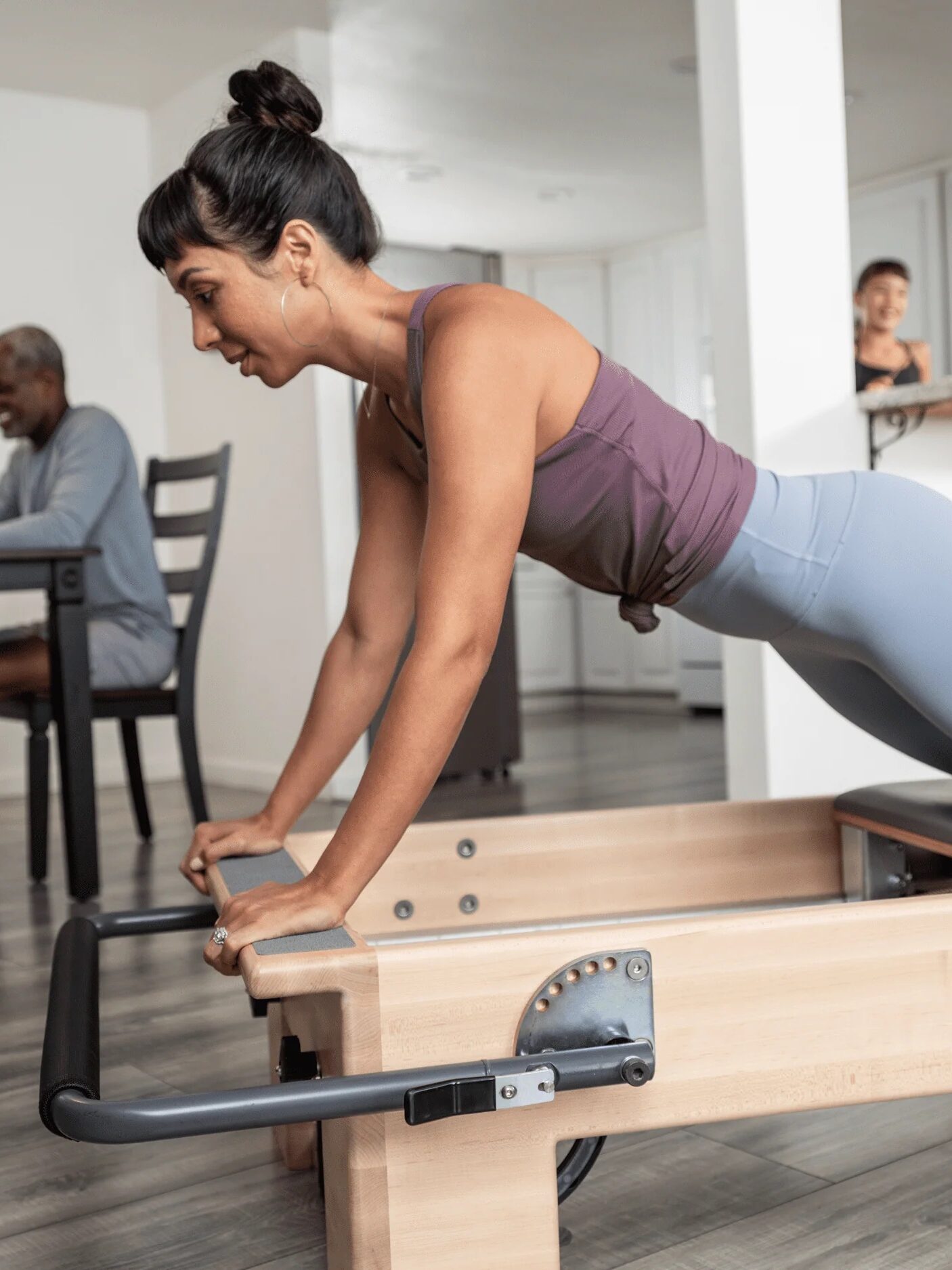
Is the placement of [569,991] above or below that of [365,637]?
below

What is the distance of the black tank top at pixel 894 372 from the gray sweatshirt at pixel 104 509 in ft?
6.90

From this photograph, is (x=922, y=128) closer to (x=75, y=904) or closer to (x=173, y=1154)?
(x=75, y=904)

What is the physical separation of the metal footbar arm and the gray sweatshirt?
92.3 inches

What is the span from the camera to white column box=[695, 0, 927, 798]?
2.56 meters

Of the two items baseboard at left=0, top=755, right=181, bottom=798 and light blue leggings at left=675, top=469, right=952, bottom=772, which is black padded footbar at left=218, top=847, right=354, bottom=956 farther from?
baseboard at left=0, top=755, right=181, bottom=798

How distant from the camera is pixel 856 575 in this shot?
119 cm

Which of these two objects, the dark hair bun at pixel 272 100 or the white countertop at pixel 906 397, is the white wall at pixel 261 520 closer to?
the white countertop at pixel 906 397

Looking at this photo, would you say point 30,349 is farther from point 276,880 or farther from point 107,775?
point 276,880

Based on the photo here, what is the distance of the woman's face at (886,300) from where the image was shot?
414 cm

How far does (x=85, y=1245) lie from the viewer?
4.04 feet

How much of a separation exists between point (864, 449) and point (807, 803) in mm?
1337

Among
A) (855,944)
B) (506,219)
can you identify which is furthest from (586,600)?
(855,944)

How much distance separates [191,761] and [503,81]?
2977mm

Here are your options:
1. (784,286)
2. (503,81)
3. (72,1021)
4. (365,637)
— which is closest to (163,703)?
A: (784,286)
